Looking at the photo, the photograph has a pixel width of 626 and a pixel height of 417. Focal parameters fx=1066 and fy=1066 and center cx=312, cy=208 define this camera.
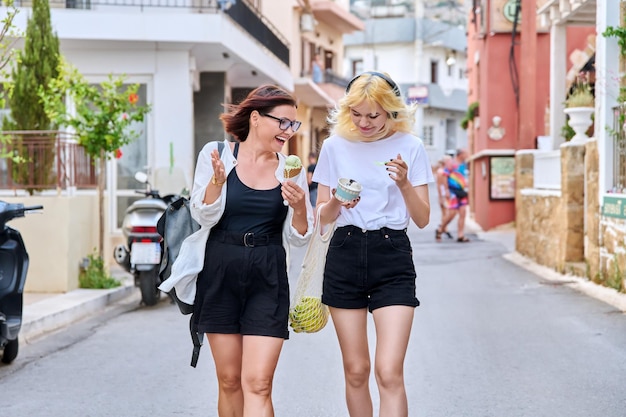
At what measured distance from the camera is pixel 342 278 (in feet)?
15.9

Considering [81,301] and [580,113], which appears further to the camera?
[580,113]

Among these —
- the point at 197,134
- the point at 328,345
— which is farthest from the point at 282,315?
the point at 197,134

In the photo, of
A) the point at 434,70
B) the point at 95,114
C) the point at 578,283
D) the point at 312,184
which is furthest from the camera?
the point at 434,70

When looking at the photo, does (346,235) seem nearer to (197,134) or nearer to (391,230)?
(391,230)

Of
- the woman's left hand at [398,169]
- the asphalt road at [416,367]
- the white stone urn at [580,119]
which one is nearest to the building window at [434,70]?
the white stone urn at [580,119]

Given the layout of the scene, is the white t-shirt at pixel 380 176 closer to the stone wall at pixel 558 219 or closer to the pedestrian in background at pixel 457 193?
the stone wall at pixel 558 219

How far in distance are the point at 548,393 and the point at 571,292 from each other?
5953 mm

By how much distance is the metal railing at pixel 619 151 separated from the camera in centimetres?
1236

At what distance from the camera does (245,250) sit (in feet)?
15.6

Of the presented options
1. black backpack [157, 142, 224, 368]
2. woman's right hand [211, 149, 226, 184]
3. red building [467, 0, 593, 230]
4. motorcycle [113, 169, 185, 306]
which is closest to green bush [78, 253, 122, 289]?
motorcycle [113, 169, 185, 306]

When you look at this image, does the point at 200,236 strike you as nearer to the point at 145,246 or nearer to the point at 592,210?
the point at 145,246

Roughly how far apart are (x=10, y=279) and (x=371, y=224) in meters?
4.25

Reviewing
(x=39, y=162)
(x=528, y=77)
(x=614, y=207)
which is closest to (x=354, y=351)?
(x=614, y=207)

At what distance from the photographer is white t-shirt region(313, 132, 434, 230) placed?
191 inches
